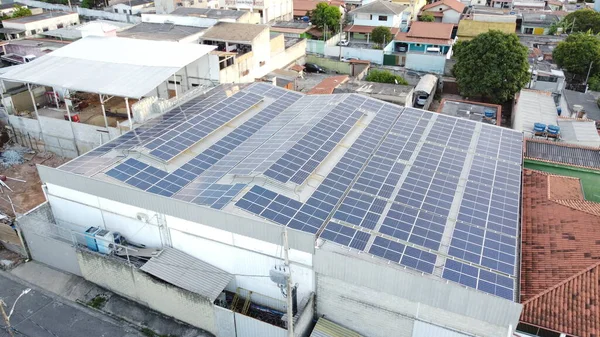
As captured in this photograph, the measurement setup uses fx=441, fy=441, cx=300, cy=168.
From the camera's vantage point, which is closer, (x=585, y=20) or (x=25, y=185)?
(x=25, y=185)

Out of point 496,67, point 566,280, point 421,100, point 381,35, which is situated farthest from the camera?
point 381,35

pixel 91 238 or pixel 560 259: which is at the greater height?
pixel 560 259

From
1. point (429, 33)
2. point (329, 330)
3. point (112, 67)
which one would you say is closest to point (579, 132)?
point (329, 330)

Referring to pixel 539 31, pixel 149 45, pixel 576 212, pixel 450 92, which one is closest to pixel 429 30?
pixel 450 92

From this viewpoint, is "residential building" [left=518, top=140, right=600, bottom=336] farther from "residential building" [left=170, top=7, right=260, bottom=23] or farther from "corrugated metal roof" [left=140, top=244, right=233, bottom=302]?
"residential building" [left=170, top=7, right=260, bottom=23]

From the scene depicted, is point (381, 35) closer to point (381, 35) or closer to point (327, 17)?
point (381, 35)

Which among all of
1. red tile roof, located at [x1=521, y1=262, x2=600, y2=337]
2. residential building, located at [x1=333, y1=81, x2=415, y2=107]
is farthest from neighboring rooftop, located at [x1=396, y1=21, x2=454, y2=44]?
red tile roof, located at [x1=521, y1=262, x2=600, y2=337]
